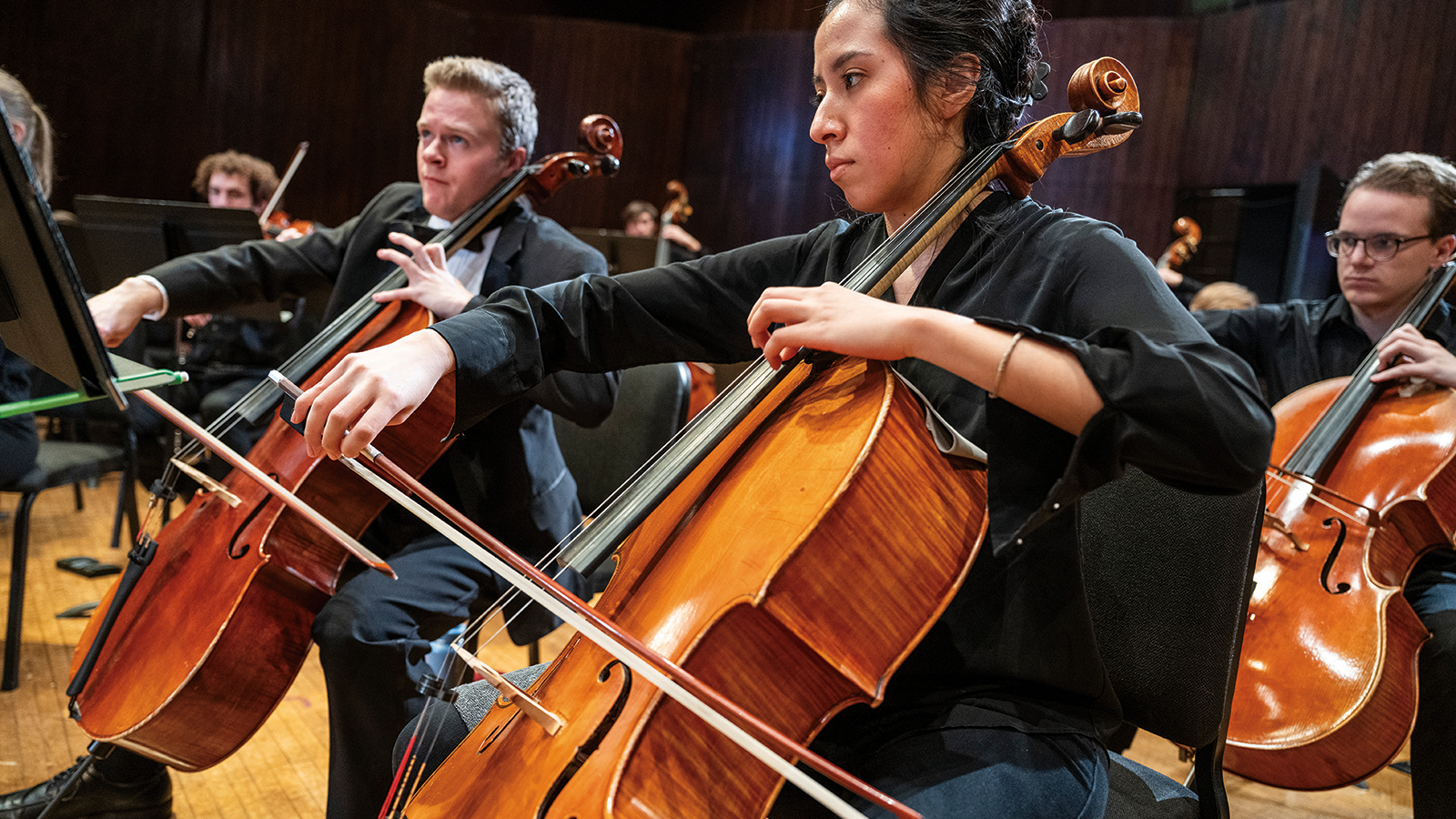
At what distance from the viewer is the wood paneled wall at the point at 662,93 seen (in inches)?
239

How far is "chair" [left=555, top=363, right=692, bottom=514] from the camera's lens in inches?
81.7

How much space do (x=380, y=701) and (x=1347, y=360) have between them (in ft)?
7.13

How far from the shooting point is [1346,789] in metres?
2.39

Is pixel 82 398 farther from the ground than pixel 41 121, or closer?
closer

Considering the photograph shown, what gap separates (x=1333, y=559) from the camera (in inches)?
63.4

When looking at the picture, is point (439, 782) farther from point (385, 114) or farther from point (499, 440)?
point (385, 114)

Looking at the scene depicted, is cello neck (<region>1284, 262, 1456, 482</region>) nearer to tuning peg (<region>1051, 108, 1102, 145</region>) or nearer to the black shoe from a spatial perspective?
tuning peg (<region>1051, 108, 1102, 145</region>)

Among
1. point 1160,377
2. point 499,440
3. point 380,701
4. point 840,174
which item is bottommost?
point 380,701

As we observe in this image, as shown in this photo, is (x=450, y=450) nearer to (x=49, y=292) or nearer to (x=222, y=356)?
(x=49, y=292)

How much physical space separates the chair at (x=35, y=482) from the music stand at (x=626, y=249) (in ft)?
9.27

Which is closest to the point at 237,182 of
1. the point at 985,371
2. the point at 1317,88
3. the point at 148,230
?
the point at 148,230

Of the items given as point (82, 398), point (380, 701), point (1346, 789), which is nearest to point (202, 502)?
point (380, 701)

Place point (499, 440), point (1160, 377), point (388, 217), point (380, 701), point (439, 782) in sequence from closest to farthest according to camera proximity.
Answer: point (1160, 377) < point (439, 782) < point (380, 701) < point (499, 440) < point (388, 217)

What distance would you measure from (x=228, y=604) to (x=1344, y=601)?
165 centimetres
